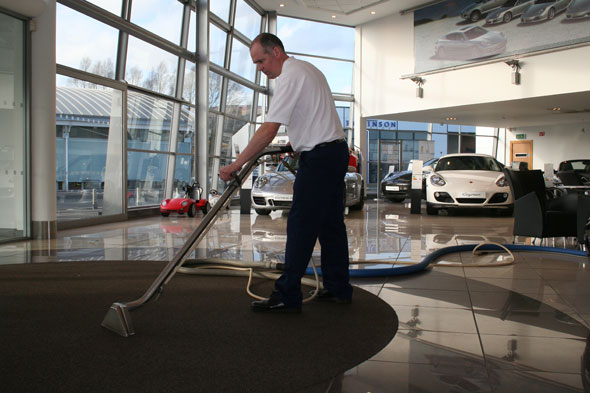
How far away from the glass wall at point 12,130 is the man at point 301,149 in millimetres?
4482

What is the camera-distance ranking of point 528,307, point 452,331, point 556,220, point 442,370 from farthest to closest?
point 556,220, point 528,307, point 452,331, point 442,370

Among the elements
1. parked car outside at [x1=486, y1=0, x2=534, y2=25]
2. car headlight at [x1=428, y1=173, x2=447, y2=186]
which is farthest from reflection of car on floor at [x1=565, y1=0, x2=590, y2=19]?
car headlight at [x1=428, y1=173, x2=447, y2=186]

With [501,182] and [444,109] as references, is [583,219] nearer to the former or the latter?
[501,182]

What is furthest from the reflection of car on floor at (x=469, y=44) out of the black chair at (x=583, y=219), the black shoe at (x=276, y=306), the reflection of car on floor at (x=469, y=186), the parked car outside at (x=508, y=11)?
the black shoe at (x=276, y=306)

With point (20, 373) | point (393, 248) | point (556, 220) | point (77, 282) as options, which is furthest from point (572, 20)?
point (20, 373)

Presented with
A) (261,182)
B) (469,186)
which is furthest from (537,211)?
(261,182)

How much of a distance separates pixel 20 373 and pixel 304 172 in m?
1.49

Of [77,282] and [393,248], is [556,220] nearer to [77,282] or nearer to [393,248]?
[393,248]

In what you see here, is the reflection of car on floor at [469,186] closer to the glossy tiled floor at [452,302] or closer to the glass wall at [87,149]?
the glossy tiled floor at [452,302]

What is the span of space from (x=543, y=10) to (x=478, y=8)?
1.78 metres

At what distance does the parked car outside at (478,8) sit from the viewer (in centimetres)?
1302

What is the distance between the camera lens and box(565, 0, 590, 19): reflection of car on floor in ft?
37.0

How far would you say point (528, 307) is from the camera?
2.84 metres

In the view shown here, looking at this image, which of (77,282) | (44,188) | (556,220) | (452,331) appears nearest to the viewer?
(452,331)
